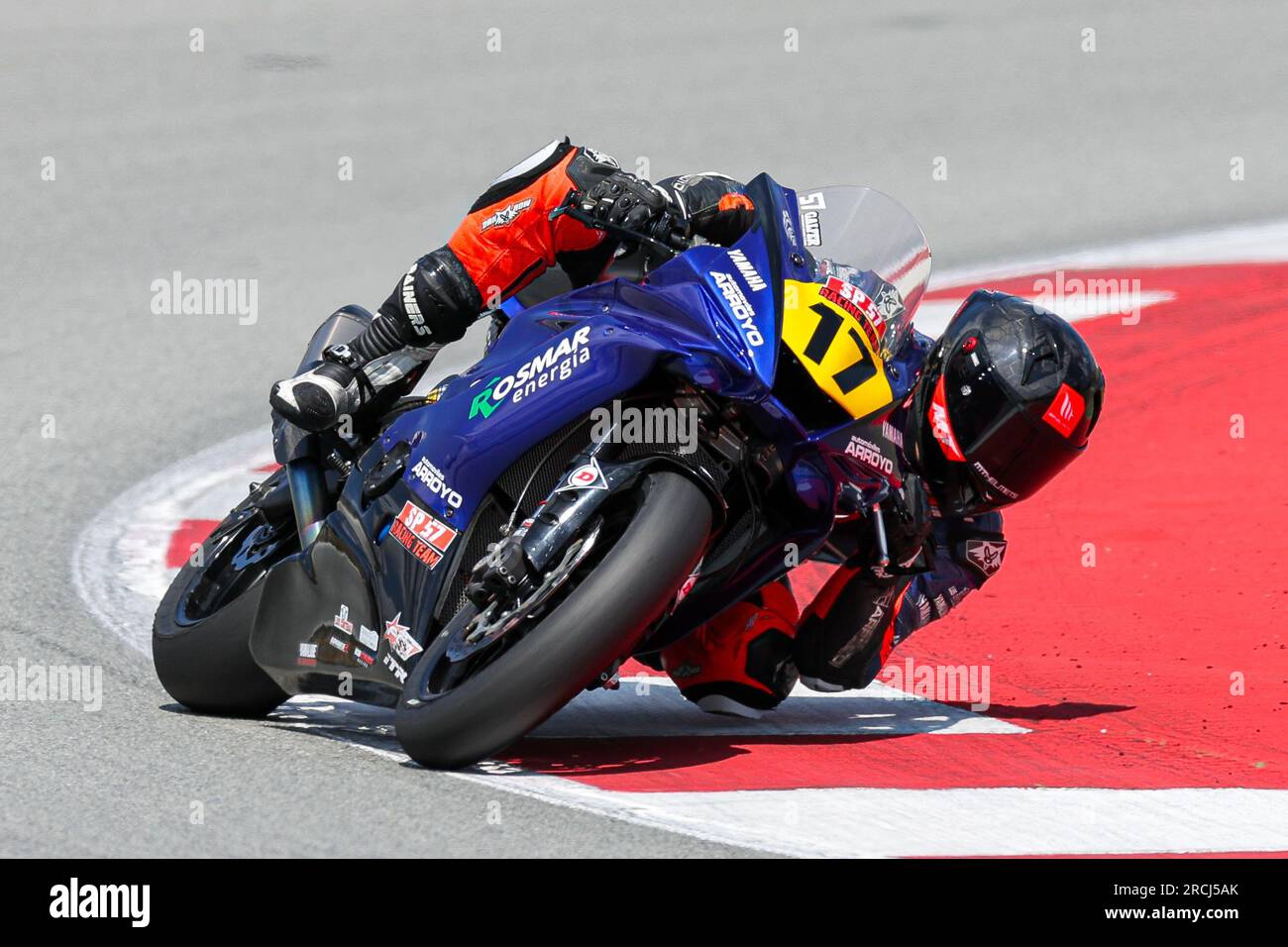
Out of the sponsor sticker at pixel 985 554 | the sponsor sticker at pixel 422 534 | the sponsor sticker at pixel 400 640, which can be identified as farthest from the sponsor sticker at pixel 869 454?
the sponsor sticker at pixel 400 640

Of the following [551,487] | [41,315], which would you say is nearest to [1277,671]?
[551,487]

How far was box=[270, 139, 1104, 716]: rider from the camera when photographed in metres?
5.10

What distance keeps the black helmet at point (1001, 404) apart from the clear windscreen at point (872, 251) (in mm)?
166

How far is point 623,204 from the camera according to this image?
4.98 meters

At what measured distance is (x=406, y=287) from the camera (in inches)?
205

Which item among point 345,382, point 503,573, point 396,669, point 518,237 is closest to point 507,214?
point 518,237

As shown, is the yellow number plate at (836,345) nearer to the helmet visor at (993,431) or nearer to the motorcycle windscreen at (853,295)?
the motorcycle windscreen at (853,295)

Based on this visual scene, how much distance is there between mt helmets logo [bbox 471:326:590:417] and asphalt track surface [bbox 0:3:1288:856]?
0.91 metres

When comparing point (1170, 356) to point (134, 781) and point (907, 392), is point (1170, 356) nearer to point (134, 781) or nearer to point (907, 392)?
point (907, 392)

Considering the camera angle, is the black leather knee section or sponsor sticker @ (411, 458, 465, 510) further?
the black leather knee section

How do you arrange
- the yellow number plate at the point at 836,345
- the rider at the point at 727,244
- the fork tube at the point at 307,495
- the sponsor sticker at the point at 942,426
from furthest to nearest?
the fork tube at the point at 307,495, the sponsor sticker at the point at 942,426, the rider at the point at 727,244, the yellow number plate at the point at 836,345

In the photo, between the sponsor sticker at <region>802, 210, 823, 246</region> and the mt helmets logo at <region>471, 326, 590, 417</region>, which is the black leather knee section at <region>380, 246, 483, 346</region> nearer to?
the mt helmets logo at <region>471, 326, 590, 417</region>

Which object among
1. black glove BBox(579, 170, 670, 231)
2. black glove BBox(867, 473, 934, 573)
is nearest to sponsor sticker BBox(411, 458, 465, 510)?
black glove BBox(579, 170, 670, 231)

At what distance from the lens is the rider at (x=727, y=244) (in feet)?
16.7
